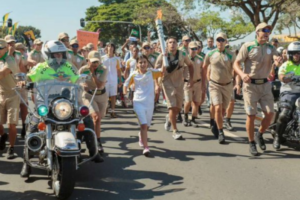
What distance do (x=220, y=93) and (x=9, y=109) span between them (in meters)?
3.94

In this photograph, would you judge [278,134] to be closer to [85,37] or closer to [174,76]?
[174,76]

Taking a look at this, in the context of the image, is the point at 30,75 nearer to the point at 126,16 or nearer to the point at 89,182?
the point at 89,182

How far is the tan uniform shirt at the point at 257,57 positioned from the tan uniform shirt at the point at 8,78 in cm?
378

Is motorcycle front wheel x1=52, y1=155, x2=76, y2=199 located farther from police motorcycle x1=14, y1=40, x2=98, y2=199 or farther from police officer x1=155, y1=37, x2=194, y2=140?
police officer x1=155, y1=37, x2=194, y2=140

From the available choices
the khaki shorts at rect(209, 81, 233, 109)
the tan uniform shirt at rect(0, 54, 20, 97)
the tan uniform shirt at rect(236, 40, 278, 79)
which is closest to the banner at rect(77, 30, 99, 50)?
the khaki shorts at rect(209, 81, 233, 109)

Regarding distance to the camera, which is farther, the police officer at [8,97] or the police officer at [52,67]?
the police officer at [8,97]

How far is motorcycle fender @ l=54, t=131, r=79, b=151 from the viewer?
468 centimetres

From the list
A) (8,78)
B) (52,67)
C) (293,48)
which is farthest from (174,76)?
(52,67)

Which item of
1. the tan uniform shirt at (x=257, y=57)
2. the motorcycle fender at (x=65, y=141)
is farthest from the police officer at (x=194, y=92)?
the motorcycle fender at (x=65, y=141)

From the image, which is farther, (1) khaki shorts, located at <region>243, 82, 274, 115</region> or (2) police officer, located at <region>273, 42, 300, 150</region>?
(2) police officer, located at <region>273, 42, 300, 150</region>

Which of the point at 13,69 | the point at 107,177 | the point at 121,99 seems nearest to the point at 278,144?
the point at 107,177

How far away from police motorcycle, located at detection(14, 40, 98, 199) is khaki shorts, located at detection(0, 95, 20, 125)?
5.77 ft

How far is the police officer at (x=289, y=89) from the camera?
741 cm

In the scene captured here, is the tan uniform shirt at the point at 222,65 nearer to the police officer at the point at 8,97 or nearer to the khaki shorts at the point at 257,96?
the khaki shorts at the point at 257,96
